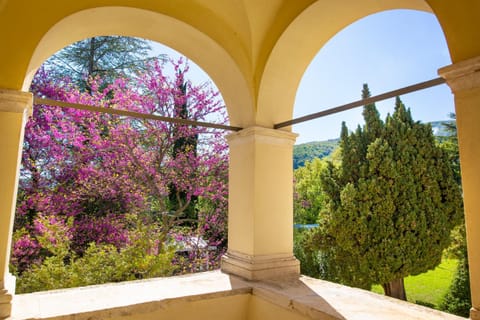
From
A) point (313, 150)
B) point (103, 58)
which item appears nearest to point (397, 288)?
point (103, 58)

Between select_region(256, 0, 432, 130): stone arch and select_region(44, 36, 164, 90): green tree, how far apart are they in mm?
7018

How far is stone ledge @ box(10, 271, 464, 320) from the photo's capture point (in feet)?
9.29

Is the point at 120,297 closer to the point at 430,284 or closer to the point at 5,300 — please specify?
the point at 5,300

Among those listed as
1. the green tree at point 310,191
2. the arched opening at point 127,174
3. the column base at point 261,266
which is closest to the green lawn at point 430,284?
the green tree at point 310,191

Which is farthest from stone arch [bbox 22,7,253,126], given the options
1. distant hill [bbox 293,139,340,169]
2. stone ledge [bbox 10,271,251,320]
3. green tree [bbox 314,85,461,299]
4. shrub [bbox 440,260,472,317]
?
distant hill [bbox 293,139,340,169]

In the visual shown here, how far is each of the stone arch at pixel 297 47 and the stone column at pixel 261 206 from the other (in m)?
0.38

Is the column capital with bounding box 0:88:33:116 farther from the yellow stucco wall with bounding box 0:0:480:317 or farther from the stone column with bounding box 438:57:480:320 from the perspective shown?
the stone column with bounding box 438:57:480:320

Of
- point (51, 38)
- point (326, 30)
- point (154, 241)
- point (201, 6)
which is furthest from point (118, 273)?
point (326, 30)

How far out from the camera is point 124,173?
7.55m

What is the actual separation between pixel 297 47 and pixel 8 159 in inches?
139

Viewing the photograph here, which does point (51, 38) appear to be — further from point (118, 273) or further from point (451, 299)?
point (451, 299)

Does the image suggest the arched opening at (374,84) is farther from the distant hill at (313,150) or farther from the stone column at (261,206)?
the stone column at (261,206)

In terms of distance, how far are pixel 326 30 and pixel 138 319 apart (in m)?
4.01

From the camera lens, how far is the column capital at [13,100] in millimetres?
2791
